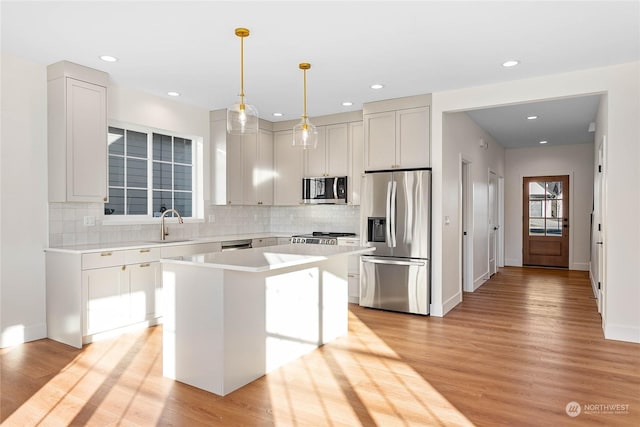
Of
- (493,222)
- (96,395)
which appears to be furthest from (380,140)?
(493,222)

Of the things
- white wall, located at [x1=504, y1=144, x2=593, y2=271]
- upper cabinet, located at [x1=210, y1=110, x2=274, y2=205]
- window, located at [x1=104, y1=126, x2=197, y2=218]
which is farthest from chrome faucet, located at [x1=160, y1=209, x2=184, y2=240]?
white wall, located at [x1=504, y1=144, x2=593, y2=271]

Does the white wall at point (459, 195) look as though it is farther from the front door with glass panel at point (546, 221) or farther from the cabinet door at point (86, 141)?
the cabinet door at point (86, 141)

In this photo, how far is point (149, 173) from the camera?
16.7ft

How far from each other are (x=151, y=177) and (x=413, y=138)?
325 centimetres

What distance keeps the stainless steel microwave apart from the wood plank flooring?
2.03 meters

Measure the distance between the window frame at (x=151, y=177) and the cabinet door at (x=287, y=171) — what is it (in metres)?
1.27

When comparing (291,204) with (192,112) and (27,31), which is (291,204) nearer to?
(192,112)

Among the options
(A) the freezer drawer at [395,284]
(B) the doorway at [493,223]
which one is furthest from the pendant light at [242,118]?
(B) the doorway at [493,223]

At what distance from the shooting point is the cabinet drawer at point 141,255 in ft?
13.6

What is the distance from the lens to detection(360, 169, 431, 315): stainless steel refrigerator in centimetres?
490

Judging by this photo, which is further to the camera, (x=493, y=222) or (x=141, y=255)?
(x=493, y=222)

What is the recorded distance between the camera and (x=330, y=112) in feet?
19.4

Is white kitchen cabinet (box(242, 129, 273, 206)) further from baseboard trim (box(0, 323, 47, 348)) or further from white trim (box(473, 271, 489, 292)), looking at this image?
white trim (box(473, 271, 489, 292))

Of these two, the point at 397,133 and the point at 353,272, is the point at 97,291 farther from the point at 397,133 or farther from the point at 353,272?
the point at 397,133
